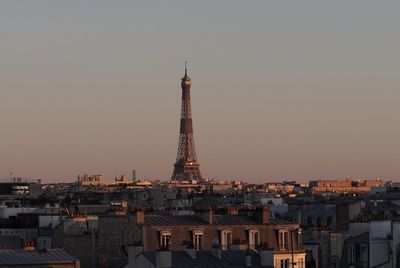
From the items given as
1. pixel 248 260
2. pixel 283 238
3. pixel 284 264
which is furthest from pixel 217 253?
pixel 283 238

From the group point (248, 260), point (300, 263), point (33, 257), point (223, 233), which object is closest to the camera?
point (33, 257)

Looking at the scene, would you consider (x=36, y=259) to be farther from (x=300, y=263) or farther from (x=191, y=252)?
(x=300, y=263)

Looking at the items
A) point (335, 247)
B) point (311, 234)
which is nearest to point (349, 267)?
point (335, 247)

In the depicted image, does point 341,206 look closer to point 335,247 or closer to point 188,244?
point 335,247

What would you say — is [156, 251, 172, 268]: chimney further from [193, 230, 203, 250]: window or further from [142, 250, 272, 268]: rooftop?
[193, 230, 203, 250]: window

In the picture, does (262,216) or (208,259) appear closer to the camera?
(208,259)

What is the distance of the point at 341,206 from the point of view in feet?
279

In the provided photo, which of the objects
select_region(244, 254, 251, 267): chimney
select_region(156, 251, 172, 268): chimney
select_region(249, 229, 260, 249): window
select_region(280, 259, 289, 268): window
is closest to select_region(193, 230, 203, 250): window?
select_region(249, 229, 260, 249): window

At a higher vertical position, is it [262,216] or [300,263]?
[262,216]

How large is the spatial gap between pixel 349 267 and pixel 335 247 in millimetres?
2400

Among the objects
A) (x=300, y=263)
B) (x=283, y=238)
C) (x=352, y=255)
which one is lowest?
(x=300, y=263)

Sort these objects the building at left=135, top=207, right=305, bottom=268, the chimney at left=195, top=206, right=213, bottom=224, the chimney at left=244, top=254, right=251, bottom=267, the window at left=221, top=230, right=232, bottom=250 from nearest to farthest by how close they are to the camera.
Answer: the chimney at left=244, top=254, right=251, bottom=267 → the building at left=135, top=207, right=305, bottom=268 → the window at left=221, top=230, right=232, bottom=250 → the chimney at left=195, top=206, right=213, bottom=224

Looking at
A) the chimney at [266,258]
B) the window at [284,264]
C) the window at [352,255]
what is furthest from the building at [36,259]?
the window at [352,255]

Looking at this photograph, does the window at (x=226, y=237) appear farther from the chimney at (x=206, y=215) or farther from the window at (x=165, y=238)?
the window at (x=165, y=238)
